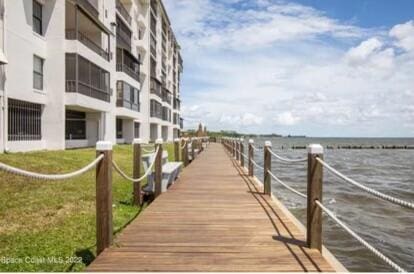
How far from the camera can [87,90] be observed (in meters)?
26.0

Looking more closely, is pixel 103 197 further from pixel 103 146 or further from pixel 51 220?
pixel 51 220

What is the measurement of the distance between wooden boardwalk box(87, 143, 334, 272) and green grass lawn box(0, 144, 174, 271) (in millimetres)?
907

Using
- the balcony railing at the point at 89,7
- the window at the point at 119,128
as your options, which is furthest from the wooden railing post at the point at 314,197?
the window at the point at 119,128

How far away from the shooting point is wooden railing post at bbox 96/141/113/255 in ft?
17.0

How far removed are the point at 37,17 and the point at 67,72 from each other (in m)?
3.29

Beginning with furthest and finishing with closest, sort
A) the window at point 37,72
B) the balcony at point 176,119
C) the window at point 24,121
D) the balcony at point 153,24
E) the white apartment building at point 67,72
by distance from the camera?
the balcony at point 176,119 → the balcony at point 153,24 → the window at point 37,72 → the window at point 24,121 → the white apartment building at point 67,72

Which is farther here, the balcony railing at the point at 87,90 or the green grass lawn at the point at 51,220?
the balcony railing at the point at 87,90

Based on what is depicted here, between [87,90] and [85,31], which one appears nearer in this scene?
[87,90]

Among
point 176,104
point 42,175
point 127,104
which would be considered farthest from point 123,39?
point 176,104

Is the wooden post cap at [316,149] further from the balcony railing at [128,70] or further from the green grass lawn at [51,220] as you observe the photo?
the balcony railing at [128,70]

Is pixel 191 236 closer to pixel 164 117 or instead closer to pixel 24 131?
pixel 24 131

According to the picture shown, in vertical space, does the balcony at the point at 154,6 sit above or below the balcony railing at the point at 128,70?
above

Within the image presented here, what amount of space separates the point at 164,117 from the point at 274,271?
55.3 m

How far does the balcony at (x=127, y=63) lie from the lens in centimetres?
3616
